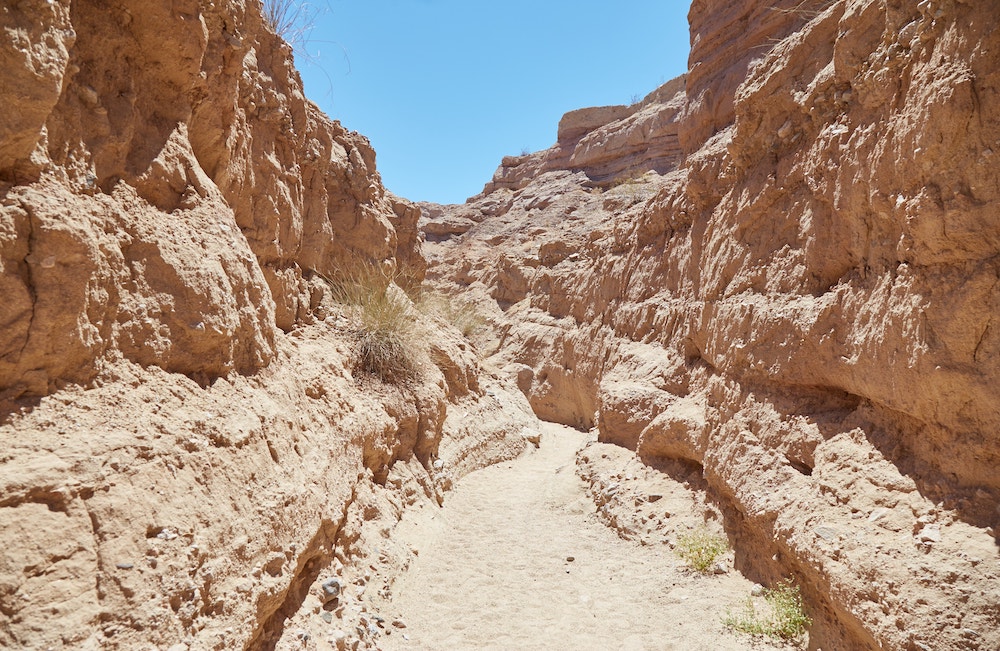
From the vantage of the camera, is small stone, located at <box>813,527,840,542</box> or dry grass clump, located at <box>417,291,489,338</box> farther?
dry grass clump, located at <box>417,291,489,338</box>

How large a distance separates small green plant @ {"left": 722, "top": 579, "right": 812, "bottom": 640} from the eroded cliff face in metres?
0.10

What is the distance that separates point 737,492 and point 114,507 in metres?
4.06

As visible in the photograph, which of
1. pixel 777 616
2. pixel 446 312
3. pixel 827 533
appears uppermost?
pixel 446 312

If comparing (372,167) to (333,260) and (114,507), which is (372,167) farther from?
(114,507)

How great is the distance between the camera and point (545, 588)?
4.32 m

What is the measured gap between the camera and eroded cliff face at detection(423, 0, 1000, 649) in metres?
2.72

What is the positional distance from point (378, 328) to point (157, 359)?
319 centimetres

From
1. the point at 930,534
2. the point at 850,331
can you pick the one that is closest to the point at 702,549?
the point at 930,534

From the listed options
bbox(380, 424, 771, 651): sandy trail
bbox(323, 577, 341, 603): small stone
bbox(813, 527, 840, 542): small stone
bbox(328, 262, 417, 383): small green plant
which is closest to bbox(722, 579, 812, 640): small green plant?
bbox(380, 424, 771, 651): sandy trail

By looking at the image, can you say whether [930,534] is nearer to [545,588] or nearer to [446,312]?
[545,588]

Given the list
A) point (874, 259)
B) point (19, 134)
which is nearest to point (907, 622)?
point (874, 259)

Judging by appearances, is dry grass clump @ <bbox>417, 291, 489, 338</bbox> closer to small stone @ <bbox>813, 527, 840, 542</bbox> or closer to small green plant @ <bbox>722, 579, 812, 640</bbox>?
small green plant @ <bbox>722, 579, 812, 640</bbox>

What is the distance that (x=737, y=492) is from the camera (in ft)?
14.1

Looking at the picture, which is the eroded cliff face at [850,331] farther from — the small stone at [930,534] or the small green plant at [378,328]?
the small green plant at [378,328]
